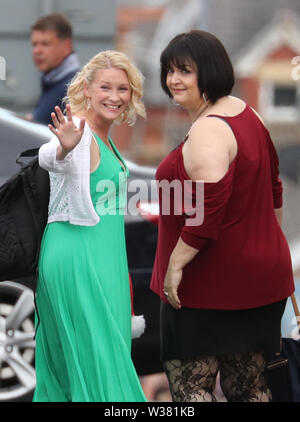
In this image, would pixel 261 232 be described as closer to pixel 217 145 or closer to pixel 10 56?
pixel 217 145

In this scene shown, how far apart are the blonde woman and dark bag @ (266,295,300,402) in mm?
633

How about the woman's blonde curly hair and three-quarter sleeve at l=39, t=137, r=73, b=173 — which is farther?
the woman's blonde curly hair

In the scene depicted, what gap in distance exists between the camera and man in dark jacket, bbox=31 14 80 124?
6.74 metres

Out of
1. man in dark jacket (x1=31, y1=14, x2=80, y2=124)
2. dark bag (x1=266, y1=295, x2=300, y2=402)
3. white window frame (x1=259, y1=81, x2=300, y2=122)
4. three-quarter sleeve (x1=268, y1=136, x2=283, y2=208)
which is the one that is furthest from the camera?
white window frame (x1=259, y1=81, x2=300, y2=122)

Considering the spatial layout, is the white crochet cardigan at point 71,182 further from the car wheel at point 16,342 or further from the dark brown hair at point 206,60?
the car wheel at point 16,342

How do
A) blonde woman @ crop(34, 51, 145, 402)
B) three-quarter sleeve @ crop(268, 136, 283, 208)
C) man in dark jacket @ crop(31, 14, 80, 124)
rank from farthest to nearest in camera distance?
man in dark jacket @ crop(31, 14, 80, 124) → three-quarter sleeve @ crop(268, 136, 283, 208) → blonde woman @ crop(34, 51, 145, 402)

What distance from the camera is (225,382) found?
3.97 metres

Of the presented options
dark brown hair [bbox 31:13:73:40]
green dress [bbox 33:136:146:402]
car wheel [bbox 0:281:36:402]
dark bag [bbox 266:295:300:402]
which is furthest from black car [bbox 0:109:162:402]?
dark brown hair [bbox 31:13:73:40]

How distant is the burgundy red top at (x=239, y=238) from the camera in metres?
3.71

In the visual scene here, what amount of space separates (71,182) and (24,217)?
0.97ft

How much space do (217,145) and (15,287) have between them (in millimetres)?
1784

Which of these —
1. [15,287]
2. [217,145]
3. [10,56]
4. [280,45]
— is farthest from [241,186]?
[280,45]

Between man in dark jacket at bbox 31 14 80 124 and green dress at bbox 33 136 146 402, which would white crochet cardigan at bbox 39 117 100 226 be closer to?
green dress at bbox 33 136 146 402

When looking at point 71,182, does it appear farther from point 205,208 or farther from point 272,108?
point 272,108
